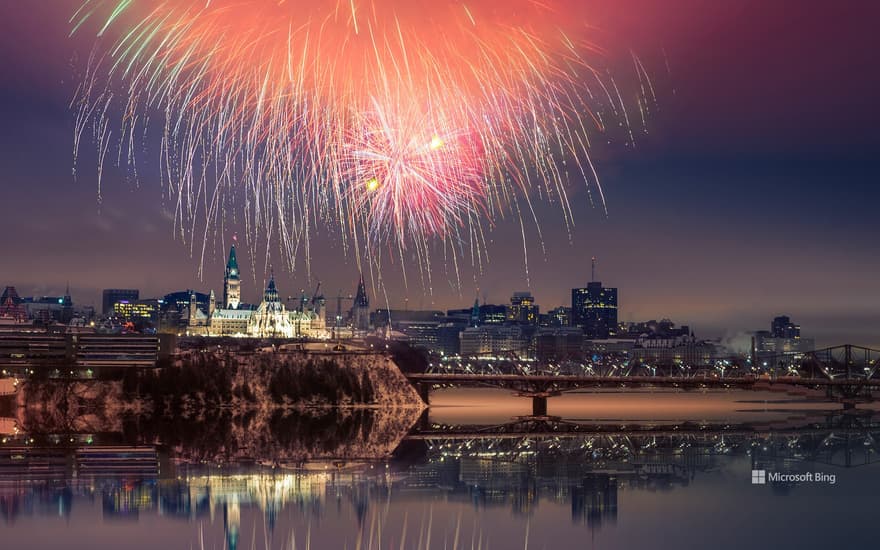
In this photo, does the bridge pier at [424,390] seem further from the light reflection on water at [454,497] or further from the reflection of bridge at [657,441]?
the light reflection on water at [454,497]

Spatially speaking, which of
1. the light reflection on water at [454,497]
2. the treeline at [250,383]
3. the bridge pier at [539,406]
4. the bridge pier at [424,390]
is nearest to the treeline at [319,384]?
the treeline at [250,383]

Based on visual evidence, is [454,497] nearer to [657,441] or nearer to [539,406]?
[657,441]

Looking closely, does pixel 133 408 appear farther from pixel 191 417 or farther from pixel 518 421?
pixel 518 421

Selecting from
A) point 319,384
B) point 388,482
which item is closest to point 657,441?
point 388,482

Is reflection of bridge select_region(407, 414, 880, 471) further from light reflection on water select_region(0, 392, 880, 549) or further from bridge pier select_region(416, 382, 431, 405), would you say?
bridge pier select_region(416, 382, 431, 405)

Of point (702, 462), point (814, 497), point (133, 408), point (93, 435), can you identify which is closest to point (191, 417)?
point (133, 408)

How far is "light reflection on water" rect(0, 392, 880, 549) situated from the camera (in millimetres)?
36812

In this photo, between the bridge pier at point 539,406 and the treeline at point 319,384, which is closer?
the bridge pier at point 539,406

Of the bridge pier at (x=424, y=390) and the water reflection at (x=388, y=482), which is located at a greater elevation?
the bridge pier at (x=424, y=390)

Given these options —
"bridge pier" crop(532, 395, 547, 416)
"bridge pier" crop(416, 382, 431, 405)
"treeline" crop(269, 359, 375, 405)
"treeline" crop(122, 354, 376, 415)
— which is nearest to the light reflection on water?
"bridge pier" crop(532, 395, 547, 416)

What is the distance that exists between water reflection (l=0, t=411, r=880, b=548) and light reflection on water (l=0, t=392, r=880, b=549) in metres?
0.10

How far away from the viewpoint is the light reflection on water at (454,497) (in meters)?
36.8

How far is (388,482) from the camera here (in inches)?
1951

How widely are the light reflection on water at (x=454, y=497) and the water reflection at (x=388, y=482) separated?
0.10 m
